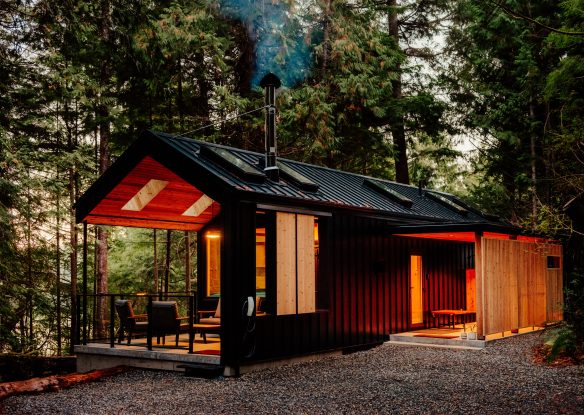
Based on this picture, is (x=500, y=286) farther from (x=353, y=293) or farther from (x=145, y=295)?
(x=145, y=295)

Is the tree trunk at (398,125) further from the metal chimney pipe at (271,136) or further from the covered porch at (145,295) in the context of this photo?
the metal chimney pipe at (271,136)

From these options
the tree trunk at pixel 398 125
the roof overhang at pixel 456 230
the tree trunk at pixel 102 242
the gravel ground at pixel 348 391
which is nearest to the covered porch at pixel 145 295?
the gravel ground at pixel 348 391

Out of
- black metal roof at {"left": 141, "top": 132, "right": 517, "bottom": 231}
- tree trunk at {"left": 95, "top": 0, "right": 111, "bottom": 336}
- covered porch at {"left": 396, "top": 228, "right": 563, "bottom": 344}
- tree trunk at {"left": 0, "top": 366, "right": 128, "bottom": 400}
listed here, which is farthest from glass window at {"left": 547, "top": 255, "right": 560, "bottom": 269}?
tree trunk at {"left": 0, "top": 366, "right": 128, "bottom": 400}

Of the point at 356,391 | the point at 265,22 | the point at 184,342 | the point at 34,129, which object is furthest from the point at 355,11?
the point at 356,391

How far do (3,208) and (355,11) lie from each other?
560 inches

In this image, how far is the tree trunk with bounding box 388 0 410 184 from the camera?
22.9 meters

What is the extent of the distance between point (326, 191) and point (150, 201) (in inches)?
137

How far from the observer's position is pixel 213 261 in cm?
1432

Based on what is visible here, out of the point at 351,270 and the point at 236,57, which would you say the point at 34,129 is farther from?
the point at 351,270

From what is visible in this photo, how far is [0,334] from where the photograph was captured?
42.2ft

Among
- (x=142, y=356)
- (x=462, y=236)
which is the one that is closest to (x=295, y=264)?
(x=142, y=356)

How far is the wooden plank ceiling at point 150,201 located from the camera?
1104 cm

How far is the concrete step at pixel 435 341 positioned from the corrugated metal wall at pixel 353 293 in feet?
0.90

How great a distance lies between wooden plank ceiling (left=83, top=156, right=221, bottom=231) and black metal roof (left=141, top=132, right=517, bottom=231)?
80 centimetres
